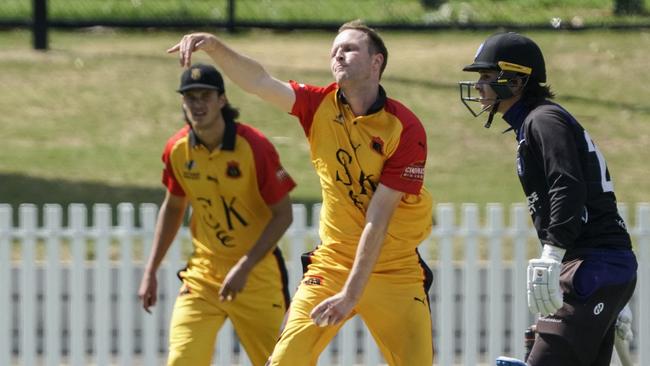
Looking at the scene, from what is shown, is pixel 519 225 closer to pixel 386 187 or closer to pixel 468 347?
pixel 468 347

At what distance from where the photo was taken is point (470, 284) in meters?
9.30

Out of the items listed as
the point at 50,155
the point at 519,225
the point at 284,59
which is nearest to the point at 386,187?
the point at 519,225

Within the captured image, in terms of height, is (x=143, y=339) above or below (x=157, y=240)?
below

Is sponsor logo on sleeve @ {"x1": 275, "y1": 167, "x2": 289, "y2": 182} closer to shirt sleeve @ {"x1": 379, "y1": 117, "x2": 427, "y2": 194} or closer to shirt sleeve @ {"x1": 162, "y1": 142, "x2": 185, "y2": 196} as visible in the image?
shirt sleeve @ {"x1": 162, "y1": 142, "x2": 185, "y2": 196}

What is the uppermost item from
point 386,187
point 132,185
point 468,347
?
point 386,187

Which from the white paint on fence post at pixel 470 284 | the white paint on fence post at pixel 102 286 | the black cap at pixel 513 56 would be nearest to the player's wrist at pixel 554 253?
the black cap at pixel 513 56

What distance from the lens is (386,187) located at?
5.92 m

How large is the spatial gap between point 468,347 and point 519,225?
3.00 ft

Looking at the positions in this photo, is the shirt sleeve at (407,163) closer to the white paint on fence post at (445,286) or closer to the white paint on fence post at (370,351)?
the white paint on fence post at (445,286)

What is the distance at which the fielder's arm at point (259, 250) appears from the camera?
6.93m

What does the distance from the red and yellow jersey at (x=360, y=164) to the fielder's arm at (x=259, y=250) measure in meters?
0.87

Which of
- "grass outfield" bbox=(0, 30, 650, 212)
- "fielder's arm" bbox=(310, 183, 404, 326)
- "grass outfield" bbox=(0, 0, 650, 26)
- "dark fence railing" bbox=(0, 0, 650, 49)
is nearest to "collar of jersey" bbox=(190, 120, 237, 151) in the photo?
"fielder's arm" bbox=(310, 183, 404, 326)

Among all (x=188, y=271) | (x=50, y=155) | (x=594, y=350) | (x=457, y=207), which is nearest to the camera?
(x=594, y=350)

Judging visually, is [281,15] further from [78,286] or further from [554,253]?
[554,253]
